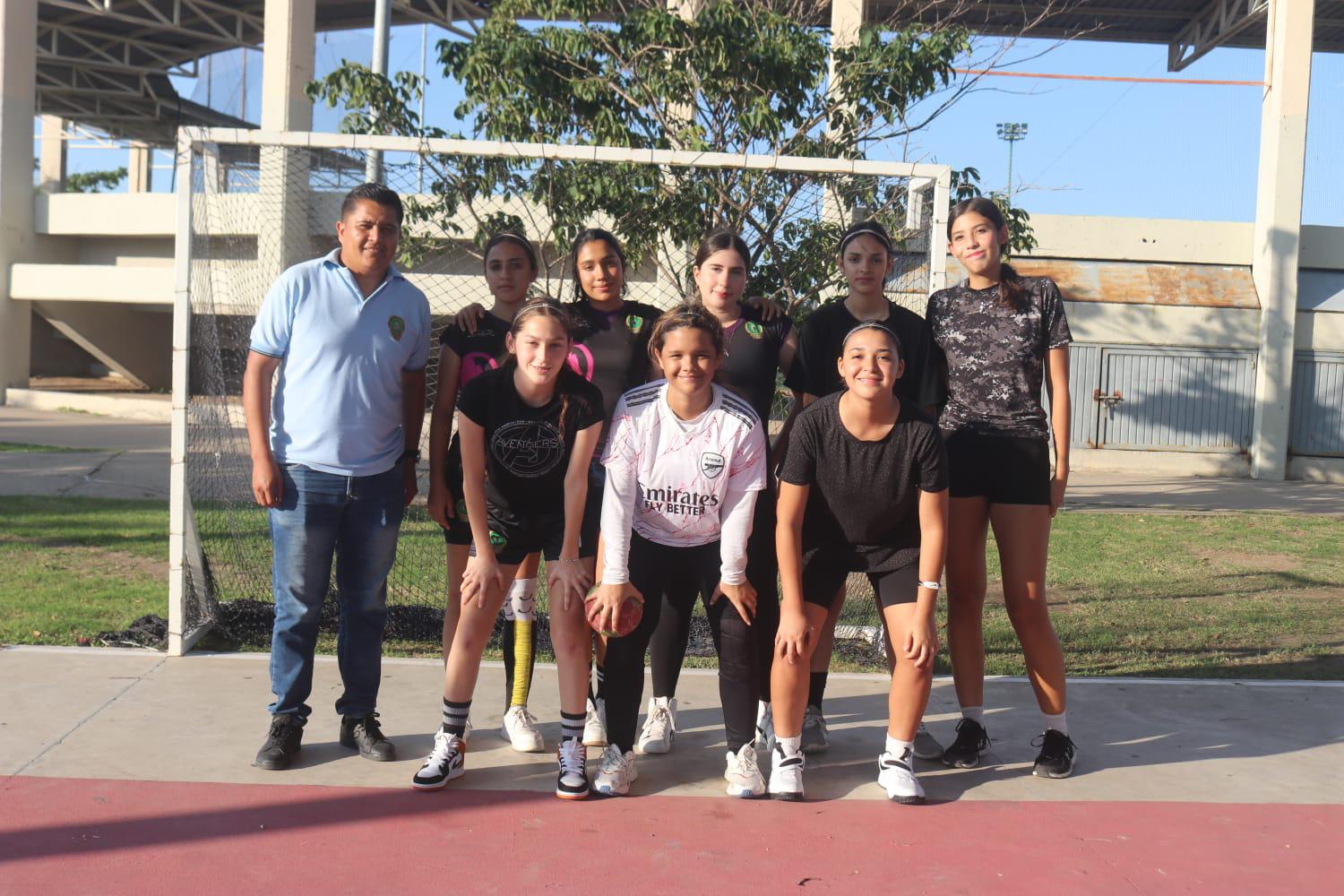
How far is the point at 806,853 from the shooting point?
141 inches

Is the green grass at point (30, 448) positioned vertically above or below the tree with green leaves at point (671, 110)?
below

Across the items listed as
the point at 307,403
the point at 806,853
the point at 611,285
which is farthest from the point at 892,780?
the point at 307,403

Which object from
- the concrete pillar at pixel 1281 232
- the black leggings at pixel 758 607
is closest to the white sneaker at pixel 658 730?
the black leggings at pixel 758 607

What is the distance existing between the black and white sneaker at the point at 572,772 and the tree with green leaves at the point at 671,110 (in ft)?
14.7

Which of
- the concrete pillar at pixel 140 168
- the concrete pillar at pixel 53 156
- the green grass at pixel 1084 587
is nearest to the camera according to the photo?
the green grass at pixel 1084 587

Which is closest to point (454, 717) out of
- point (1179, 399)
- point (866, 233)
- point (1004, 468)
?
point (1004, 468)

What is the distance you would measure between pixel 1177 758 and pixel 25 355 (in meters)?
28.3

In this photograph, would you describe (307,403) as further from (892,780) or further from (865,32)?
(865,32)

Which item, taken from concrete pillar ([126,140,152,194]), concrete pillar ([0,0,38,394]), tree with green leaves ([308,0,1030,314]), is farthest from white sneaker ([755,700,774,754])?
concrete pillar ([126,140,152,194])

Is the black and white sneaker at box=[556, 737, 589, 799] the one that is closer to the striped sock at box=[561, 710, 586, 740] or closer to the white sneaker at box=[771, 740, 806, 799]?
the striped sock at box=[561, 710, 586, 740]

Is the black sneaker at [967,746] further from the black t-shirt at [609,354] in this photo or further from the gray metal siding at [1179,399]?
Answer: the gray metal siding at [1179,399]

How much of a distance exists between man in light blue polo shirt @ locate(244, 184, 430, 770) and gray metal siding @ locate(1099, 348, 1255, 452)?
18353 millimetres

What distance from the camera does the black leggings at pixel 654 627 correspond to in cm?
409

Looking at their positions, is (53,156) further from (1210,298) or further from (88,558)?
(88,558)
